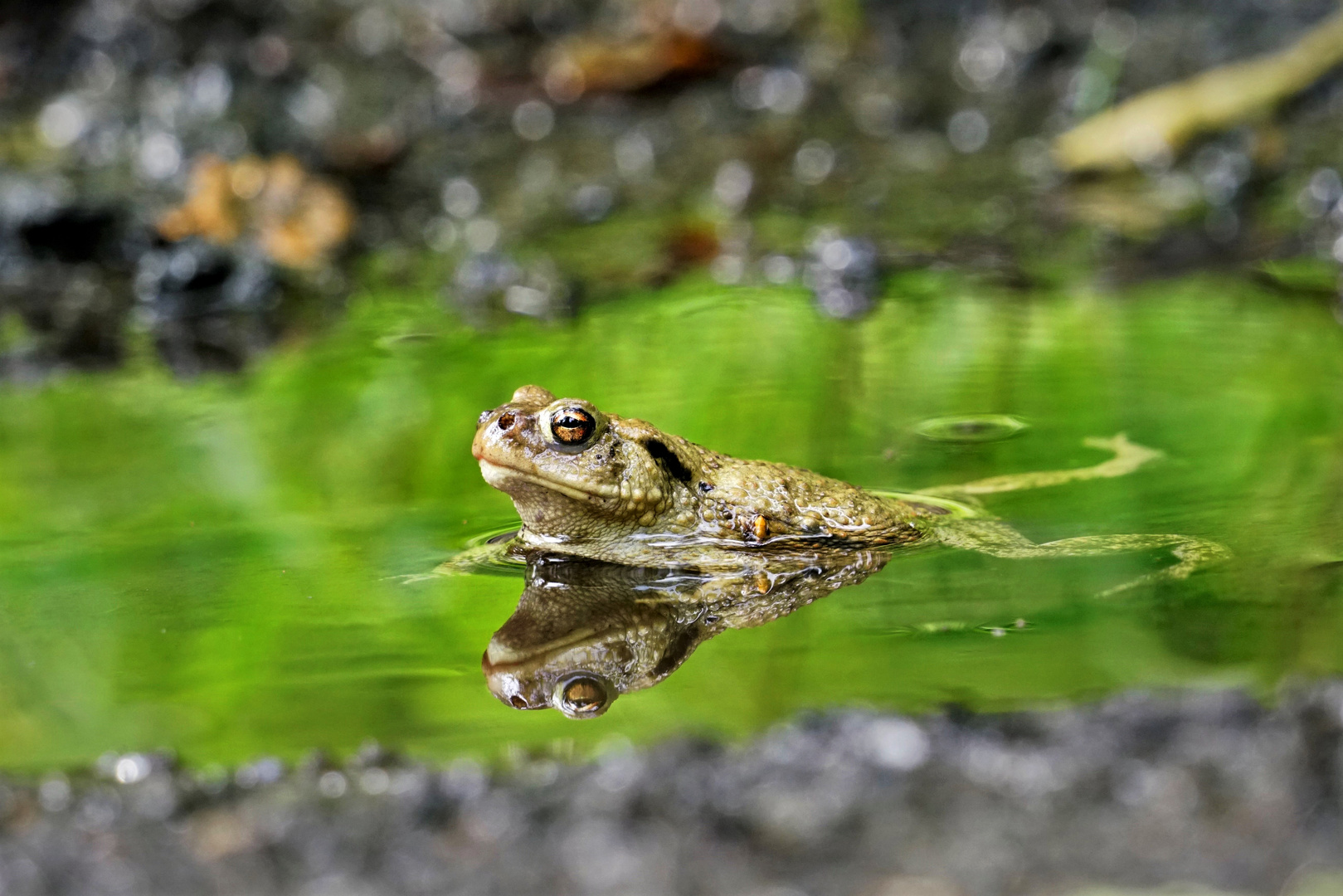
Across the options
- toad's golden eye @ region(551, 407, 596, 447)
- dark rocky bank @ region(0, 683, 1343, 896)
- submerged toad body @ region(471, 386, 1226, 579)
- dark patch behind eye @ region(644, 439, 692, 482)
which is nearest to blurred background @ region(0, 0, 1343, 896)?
dark rocky bank @ region(0, 683, 1343, 896)

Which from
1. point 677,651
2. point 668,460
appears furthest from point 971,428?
point 677,651

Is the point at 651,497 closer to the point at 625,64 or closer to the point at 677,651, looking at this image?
the point at 677,651

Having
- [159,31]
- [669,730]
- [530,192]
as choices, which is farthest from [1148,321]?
[159,31]

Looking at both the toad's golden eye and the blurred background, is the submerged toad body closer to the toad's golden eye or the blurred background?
the toad's golden eye

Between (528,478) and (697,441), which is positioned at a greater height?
(528,478)

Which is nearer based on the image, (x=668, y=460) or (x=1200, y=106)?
(x=668, y=460)

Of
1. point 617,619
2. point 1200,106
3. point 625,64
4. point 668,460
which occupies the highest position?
point 625,64

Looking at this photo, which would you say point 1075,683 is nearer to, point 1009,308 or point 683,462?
point 683,462
